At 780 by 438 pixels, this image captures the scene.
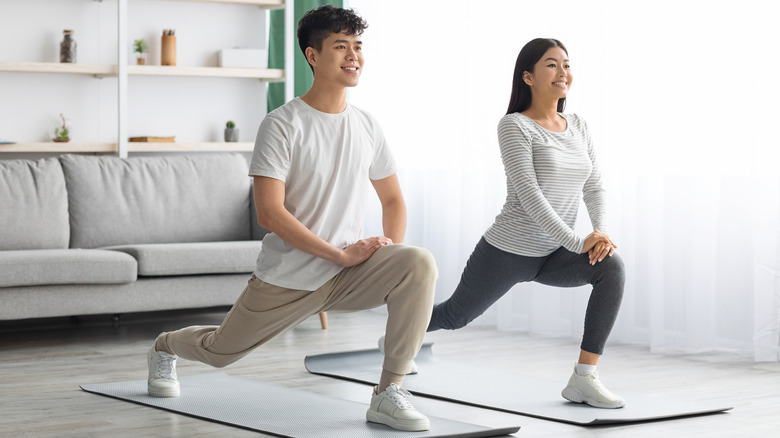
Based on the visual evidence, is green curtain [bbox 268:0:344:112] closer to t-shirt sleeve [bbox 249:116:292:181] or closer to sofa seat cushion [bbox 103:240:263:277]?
sofa seat cushion [bbox 103:240:263:277]

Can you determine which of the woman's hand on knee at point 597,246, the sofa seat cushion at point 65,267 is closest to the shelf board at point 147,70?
the sofa seat cushion at point 65,267

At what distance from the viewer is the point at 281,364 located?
12.5 feet

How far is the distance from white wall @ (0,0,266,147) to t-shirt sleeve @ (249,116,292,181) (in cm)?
293

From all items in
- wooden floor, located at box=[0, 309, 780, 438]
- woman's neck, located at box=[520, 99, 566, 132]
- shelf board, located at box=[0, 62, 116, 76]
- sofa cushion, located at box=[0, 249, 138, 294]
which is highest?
shelf board, located at box=[0, 62, 116, 76]

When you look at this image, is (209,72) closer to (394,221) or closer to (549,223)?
(394,221)

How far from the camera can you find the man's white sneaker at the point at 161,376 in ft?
10.3

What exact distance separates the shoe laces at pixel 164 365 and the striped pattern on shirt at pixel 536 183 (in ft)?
3.37

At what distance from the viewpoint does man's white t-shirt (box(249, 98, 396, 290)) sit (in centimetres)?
271

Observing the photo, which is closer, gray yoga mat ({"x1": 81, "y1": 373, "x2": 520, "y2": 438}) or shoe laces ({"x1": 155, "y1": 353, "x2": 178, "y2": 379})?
gray yoga mat ({"x1": 81, "y1": 373, "x2": 520, "y2": 438})

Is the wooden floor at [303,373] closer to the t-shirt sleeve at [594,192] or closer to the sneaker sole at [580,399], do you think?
the sneaker sole at [580,399]

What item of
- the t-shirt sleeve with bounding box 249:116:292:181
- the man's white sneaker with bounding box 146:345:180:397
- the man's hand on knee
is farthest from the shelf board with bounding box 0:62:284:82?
the man's hand on knee

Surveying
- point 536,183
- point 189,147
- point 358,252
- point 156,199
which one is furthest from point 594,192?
point 189,147

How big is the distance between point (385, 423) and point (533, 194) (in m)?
0.81

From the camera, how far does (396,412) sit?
2.64 m
